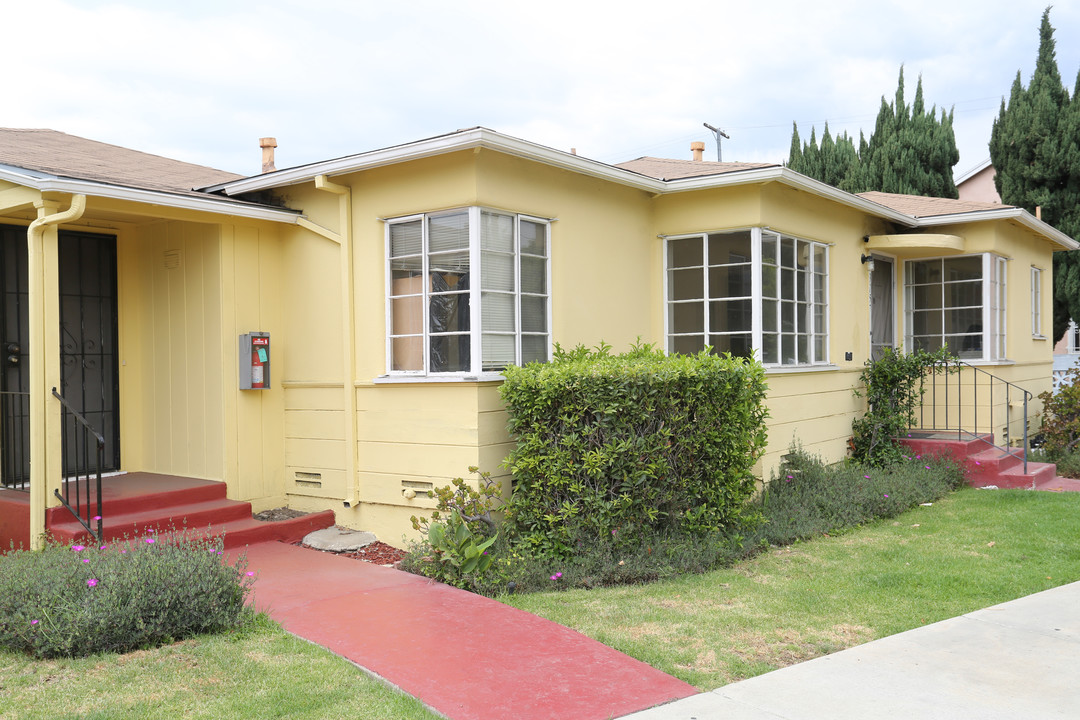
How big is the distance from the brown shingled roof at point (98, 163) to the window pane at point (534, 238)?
2.80m

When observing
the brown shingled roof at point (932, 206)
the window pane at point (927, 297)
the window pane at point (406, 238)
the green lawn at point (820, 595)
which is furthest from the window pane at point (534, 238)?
the window pane at point (927, 297)

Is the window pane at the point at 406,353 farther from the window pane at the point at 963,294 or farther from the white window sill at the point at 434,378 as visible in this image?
the window pane at the point at 963,294

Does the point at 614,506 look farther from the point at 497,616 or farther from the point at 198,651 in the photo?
the point at 198,651

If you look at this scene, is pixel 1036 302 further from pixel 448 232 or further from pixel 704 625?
pixel 704 625

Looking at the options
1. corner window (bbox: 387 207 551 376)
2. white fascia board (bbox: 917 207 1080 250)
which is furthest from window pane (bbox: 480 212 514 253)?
white fascia board (bbox: 917 207 1080 250)

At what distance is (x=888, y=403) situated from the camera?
404 inches

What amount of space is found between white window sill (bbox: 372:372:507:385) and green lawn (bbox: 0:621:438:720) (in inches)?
102

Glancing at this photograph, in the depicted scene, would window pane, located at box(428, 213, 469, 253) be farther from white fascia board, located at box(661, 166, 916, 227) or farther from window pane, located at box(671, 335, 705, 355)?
window pane, located at box(671, 335, 705, 355)

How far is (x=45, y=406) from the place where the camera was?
633 cm

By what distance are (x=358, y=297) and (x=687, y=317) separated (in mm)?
3459

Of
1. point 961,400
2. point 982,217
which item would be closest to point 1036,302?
point 961,400

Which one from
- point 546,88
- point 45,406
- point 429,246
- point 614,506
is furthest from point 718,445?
point 546,88

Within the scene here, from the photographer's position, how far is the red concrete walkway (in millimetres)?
3955

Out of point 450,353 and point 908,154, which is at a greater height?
point 908,154
